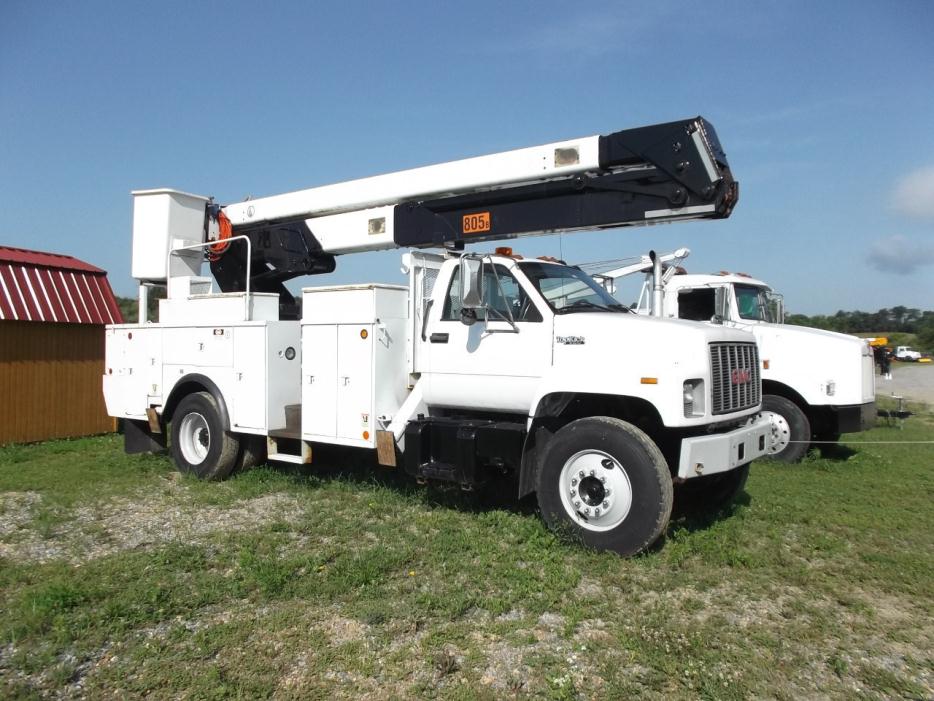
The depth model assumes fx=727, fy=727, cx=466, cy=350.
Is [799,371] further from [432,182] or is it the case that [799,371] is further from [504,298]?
[432,182]

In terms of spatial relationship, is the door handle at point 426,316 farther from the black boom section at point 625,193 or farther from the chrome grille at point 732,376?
the chrome grille at point 732,376

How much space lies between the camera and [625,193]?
6.35 meters

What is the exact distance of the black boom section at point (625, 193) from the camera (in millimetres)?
5996

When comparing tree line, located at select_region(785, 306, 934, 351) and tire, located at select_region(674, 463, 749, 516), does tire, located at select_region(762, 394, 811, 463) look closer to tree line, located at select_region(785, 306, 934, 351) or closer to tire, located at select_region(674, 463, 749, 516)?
tire, located at select_region(674, 463, 749, 516)

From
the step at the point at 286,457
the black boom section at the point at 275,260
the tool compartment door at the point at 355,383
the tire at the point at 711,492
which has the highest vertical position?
the black boom section at the point at 275,260

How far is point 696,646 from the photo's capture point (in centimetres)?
432

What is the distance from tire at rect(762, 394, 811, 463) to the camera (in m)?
9.98

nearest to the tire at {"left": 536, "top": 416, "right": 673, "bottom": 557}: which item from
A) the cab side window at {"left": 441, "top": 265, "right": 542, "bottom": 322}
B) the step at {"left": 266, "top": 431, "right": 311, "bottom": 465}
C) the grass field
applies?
the grass field

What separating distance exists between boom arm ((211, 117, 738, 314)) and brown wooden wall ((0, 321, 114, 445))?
5.93m

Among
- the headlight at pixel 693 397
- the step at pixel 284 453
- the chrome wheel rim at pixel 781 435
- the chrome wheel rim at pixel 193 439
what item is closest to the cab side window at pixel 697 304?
the chrome wheel rim at pixel 781 435

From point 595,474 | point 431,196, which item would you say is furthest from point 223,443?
point 595,474

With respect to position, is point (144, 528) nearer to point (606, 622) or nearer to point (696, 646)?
point (606, 622)

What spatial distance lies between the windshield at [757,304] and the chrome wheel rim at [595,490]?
18.7 feet

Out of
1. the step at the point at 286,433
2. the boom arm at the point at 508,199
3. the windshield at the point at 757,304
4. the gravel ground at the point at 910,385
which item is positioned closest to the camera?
the boom arm at the point at 508,199
